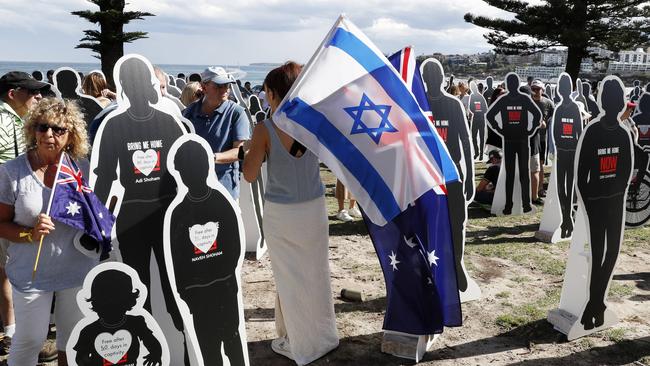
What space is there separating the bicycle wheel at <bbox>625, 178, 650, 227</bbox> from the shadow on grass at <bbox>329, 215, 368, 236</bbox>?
12.2 ft

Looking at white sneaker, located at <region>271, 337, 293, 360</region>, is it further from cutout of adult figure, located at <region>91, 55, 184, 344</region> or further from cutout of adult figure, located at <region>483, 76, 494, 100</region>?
cutout of adult figure, located at <region>483, 76, 494, 100</region>

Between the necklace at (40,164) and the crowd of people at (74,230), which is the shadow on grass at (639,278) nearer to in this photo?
the crowd of people at (74,230)

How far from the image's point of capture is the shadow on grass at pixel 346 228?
709 cm

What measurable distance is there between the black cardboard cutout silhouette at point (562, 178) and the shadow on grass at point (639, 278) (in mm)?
1139

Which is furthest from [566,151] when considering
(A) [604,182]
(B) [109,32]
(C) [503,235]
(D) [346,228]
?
(B) [109,32]

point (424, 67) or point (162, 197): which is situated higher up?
point (424, 67)

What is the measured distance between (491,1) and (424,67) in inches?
924

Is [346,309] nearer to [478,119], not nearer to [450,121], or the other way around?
[450,121]

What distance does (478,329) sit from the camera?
4422 mm

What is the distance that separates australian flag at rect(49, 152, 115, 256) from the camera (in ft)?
9.18

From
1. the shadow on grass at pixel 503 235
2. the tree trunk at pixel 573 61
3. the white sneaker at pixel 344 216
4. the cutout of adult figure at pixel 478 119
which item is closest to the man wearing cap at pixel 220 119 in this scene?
the white sneaker at pixel 344 216

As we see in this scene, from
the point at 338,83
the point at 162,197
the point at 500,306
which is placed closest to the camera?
the point at 338,83

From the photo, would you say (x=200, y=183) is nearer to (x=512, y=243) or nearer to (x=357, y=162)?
(x=357, y=162)

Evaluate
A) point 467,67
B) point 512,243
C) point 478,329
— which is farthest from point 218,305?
point 467,67
